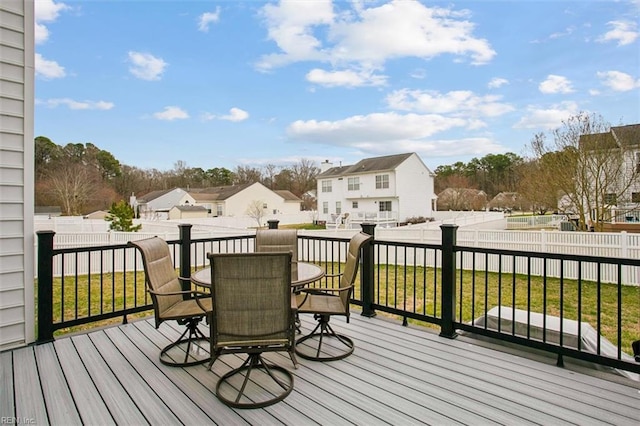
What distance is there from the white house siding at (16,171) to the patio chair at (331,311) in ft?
8.18

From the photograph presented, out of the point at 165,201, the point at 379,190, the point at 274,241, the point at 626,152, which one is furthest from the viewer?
the point at 165,201

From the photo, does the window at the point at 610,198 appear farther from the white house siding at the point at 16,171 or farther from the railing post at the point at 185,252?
the white house siding at the point at 16,171

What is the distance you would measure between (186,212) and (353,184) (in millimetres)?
15955

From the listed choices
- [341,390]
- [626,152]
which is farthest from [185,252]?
[626,152]

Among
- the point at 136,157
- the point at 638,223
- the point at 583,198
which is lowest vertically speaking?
the point at 638,223

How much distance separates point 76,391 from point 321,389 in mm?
1644

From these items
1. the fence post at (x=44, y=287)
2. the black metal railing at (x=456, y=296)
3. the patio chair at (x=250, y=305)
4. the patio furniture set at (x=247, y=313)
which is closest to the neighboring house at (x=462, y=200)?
the black metal railing at (x=456, y=296)

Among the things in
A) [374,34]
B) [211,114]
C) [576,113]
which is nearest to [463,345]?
[374,34]

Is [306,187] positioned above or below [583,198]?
above

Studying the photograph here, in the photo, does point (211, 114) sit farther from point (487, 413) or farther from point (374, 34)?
point (487, 413)

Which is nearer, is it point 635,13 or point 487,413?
point 487,413

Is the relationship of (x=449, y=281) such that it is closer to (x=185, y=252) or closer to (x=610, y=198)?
(x=185, y=252)

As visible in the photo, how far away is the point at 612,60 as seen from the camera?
10234 millimetres

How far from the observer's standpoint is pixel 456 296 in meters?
4.40
